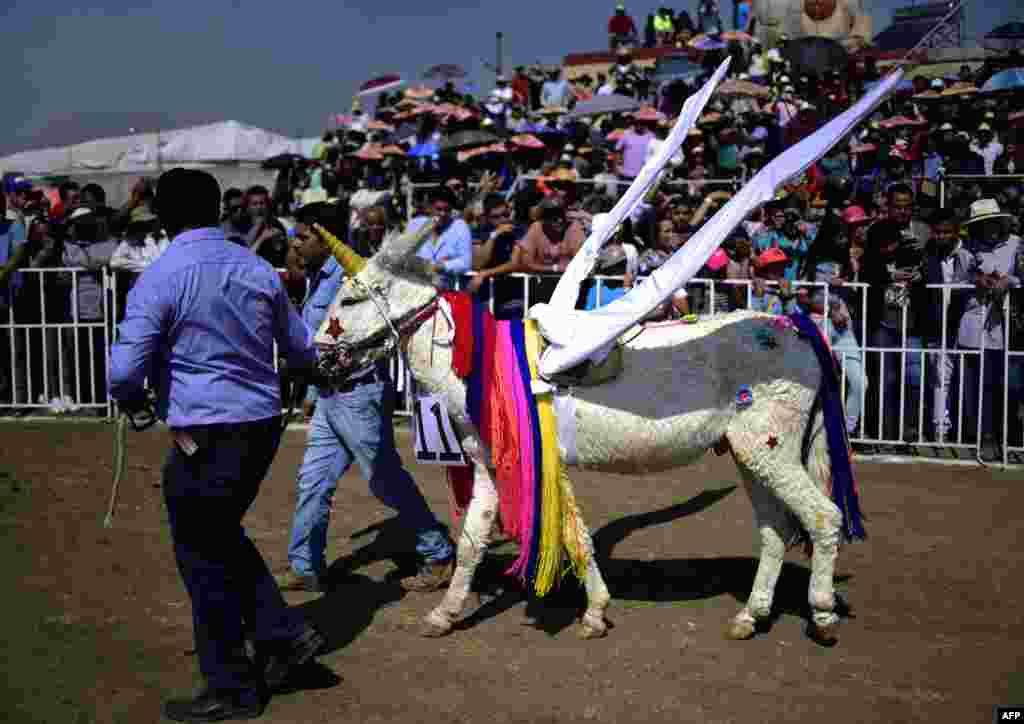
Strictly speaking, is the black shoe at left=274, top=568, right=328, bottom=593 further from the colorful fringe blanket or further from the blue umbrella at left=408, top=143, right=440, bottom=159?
the blue umbrella at left=408, top=143, right=440, bottom=159

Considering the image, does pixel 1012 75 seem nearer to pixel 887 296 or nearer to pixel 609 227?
pixel 887 296

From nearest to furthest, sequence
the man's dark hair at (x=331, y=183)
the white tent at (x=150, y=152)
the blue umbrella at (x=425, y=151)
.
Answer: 1. the blue umbrella at (x=425, y=151)
2. the man's dark hair at (x=331, y=183)
3. the white tent at (x=150, y=152)

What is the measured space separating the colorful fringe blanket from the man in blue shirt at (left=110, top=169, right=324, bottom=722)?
1.22m

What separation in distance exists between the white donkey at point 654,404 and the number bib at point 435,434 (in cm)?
14

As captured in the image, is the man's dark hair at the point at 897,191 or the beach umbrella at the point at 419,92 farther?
the beach umbrella at the point at 419,92

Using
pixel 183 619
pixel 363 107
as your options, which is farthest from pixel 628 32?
pixel 183 619

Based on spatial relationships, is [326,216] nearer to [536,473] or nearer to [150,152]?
[536,473]

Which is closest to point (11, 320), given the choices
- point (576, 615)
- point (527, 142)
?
point (527, 142)

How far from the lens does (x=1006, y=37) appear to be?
626 inches

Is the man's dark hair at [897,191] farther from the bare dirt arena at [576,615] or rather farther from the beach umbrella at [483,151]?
the beach umbrella at [483,151]

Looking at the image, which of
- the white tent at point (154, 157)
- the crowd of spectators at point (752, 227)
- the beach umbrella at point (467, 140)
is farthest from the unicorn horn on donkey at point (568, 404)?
the white tent at point (154, 157)

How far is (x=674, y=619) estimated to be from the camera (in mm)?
6008

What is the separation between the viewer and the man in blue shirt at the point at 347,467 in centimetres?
629

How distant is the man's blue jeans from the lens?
6281 mm
